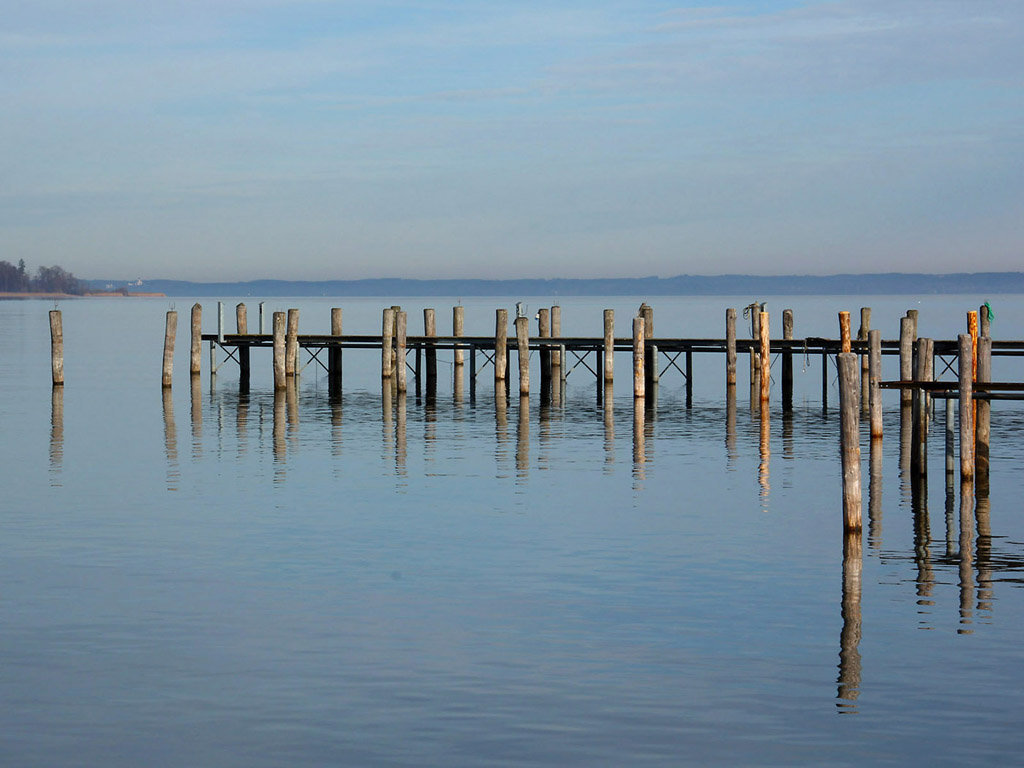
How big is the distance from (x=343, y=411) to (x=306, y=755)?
2879 centimetres

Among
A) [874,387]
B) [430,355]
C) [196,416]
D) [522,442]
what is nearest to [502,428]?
[522,442]

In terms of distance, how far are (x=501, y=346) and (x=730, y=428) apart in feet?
30.7

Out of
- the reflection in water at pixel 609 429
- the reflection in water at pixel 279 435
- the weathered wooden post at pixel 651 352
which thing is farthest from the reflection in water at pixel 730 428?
the reflection in water at pixel 279 435

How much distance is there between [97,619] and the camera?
14.0m

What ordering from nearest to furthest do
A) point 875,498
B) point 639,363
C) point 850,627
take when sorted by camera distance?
point 850,627 → point 875,498 → point 639,363

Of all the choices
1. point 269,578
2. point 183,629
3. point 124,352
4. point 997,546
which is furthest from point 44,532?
point 124,352

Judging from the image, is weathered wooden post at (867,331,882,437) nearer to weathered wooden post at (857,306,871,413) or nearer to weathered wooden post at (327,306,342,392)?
weathered wooden post at (857,306,871,413)

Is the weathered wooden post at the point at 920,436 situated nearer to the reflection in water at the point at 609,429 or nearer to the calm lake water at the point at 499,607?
the calm lake water at the point at 499,607

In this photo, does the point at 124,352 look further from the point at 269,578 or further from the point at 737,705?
the point at 737,705

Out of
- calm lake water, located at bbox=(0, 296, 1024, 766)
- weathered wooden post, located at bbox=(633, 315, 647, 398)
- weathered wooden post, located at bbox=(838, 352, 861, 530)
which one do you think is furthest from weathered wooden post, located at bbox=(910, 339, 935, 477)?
weathered wooden post, located at bbox=(633, 315, 647, 398)

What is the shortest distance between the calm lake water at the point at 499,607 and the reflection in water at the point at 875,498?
111 mm

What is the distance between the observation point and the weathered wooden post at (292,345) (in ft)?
142

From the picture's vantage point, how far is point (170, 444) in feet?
99.1

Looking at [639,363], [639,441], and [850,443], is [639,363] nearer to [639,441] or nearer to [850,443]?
[639,441]
